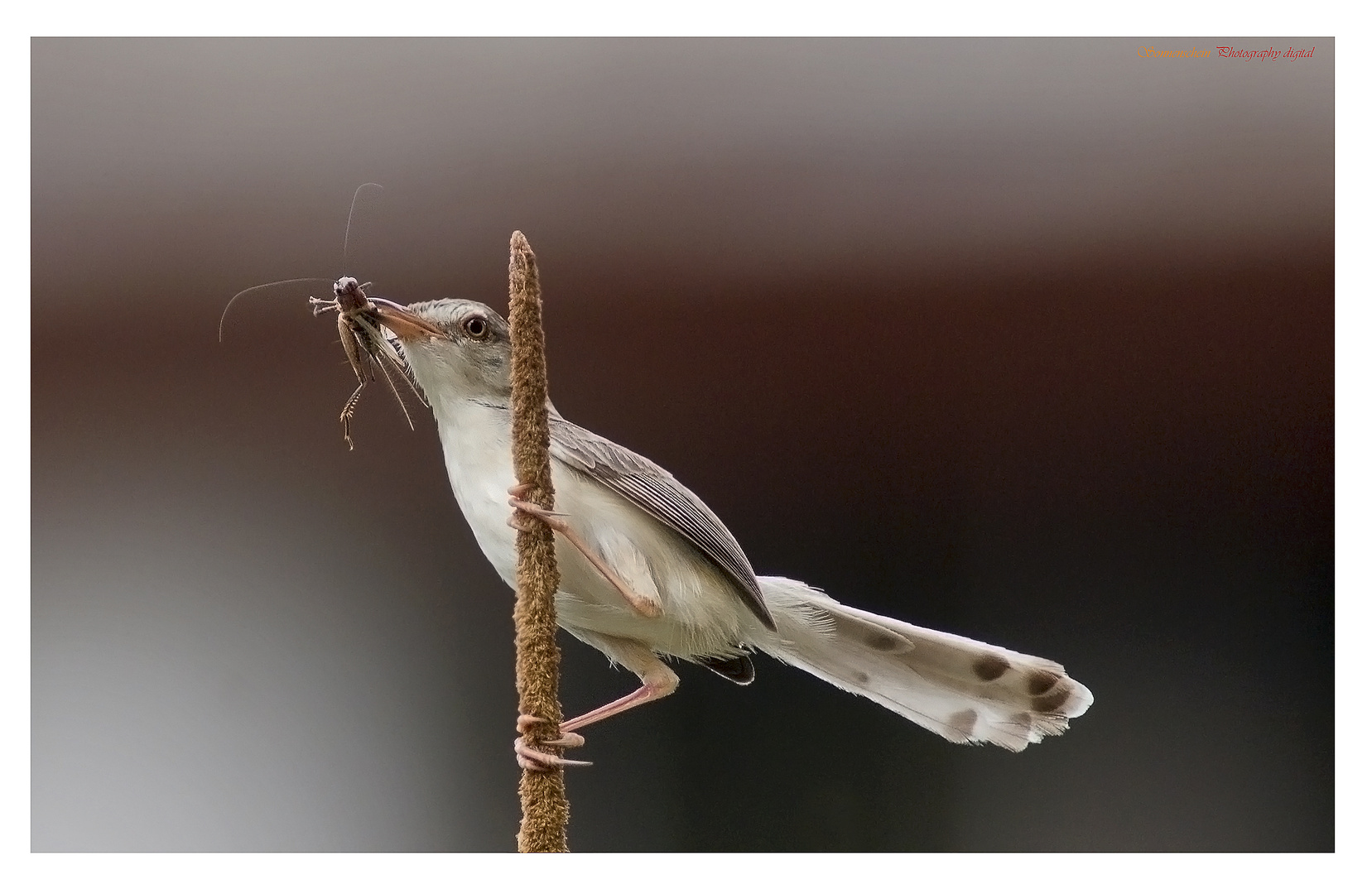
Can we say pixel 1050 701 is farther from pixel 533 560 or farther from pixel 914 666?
pixel 533 560

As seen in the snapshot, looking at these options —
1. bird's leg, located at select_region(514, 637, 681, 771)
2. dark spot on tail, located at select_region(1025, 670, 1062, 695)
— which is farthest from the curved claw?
dark spot on tail, located at select_region(1025, 670, 1062, 695)

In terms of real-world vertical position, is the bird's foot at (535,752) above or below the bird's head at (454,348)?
below

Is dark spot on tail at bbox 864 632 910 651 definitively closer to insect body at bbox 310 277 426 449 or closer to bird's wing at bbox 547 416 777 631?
bird's wing at bbox 547 416 777 631

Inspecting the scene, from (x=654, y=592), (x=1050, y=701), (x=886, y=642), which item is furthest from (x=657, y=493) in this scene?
(x=1050, y=701)

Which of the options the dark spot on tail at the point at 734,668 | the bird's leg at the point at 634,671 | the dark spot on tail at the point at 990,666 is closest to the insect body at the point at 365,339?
Result: the bird's leg at the point at 634,671

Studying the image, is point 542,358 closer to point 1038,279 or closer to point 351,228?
point 351,228

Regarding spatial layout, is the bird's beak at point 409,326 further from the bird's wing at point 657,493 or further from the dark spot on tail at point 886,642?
the dark spot on tail at point 886,642

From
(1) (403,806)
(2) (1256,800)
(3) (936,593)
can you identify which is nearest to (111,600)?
(1) (403,806)
